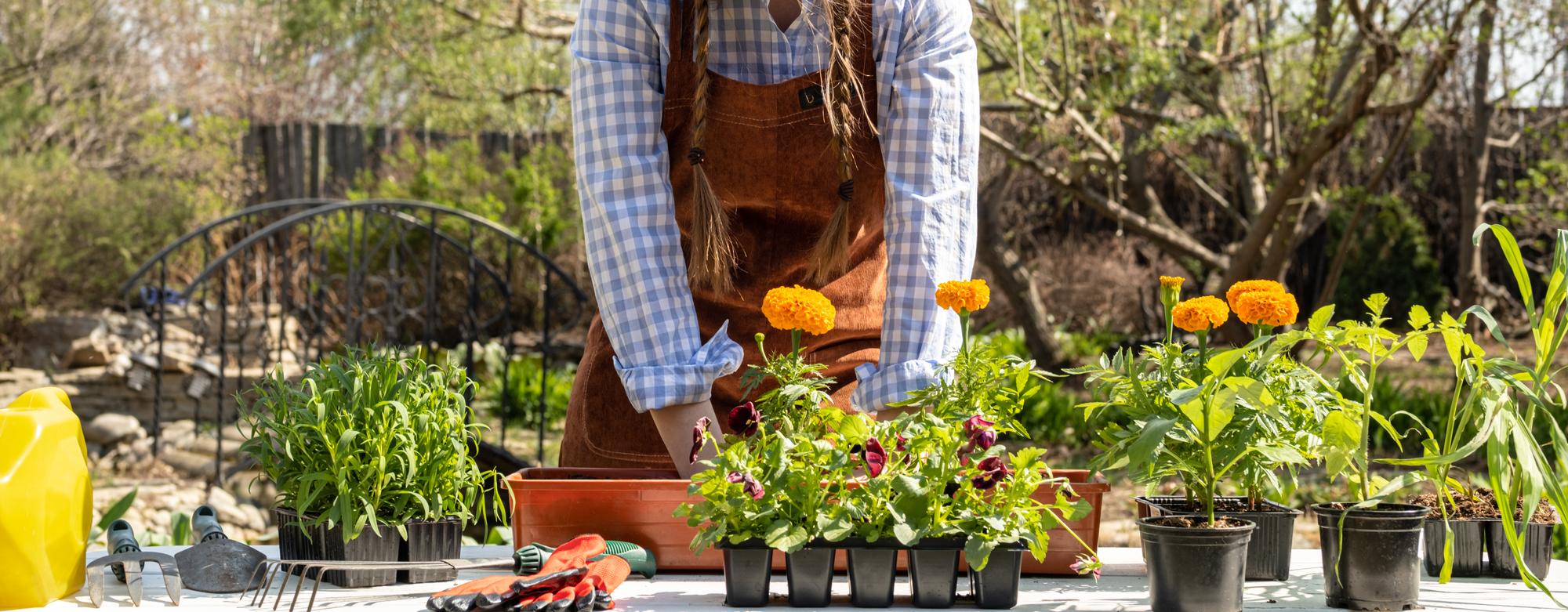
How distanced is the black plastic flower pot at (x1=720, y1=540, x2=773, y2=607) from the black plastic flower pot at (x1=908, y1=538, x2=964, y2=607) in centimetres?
12

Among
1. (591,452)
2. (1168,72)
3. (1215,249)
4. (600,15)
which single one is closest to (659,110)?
(600,15)

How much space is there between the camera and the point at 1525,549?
1275mm

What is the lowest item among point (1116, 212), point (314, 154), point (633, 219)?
point (633, 219)

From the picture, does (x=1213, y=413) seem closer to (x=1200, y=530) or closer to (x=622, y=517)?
(x=1200, y=530)

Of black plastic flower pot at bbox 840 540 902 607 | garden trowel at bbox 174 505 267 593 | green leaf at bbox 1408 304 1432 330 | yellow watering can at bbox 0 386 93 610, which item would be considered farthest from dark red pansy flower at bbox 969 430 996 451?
yellow watering can at bbox 0 386 93 610

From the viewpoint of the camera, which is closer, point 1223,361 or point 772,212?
point 1223,361

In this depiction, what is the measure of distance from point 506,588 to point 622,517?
25 centimetres

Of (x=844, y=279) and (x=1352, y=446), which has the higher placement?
(x=844, y=279)

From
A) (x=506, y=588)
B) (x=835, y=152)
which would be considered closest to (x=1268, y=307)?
(x=506, y=588)

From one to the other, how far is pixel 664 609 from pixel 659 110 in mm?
780

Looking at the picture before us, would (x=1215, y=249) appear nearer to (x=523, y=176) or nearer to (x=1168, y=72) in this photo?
(x=1168, y=72)

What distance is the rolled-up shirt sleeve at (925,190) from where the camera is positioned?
1507mm

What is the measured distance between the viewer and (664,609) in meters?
1.05

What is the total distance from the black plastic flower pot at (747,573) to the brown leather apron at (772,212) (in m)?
0.72
